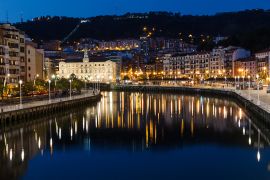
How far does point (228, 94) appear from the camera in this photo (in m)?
85.2

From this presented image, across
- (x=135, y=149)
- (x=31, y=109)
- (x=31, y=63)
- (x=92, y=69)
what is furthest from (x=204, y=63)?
(x=135, y=149)

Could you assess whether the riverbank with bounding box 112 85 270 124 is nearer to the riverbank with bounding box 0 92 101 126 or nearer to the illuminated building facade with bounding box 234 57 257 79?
the illuminated building facade with bounding box 234 57 257 79

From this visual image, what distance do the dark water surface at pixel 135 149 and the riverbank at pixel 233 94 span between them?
1.32m

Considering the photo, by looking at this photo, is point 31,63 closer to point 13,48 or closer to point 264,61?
point 13,48

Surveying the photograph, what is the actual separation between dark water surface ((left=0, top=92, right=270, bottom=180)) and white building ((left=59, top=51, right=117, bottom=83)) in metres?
134

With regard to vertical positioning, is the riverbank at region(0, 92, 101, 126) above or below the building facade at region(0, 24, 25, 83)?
below

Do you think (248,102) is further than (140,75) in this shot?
No

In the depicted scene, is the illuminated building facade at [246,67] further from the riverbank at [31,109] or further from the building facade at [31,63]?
the riverbank at [31,109]

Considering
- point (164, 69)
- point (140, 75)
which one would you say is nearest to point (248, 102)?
point (164, 69)

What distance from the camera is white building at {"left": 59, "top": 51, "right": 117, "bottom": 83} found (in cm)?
18462

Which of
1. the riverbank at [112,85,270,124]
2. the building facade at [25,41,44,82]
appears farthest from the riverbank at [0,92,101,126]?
the riverbank at [112,85,270,124]

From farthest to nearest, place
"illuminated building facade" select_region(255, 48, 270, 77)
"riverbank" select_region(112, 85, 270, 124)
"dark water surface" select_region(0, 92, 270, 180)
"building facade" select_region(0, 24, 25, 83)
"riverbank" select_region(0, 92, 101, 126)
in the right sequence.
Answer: "illuminated building facade" select_region(255, 48, 270, 77) < "building facade" select_region(0, 24, 25, 83) < "riverbank" select_region(112, 85, 270, 124) < "riverbank" select_region(0, 92, 101, 126) < "dark water surface" select_region(0, 92, 270, 180)

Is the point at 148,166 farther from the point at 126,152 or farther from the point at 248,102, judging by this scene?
the point at 248,102

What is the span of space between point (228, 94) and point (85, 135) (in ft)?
165
